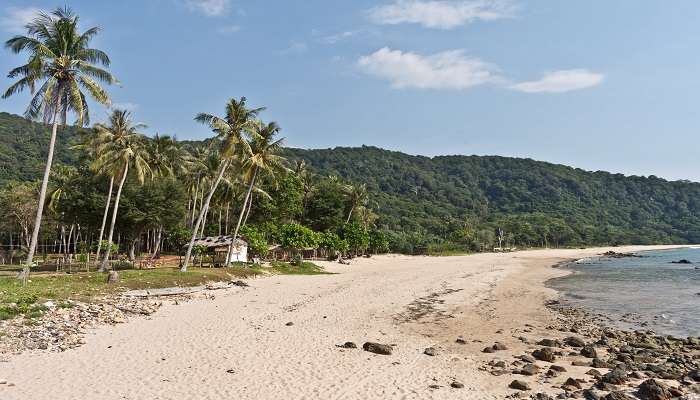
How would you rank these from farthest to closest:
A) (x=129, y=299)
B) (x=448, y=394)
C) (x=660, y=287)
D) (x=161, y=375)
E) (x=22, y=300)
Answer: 1. (x=660, y=287)
2. (x=129, y=299)
3. (x=22, y=300)
4. (x=161, y=375)
5. (x=448, y=394)

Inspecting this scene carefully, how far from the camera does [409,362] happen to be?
1320cm

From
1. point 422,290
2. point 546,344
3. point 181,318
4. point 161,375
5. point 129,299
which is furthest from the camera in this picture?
point 422,290

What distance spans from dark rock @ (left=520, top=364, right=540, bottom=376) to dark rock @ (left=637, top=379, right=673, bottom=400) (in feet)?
7.62

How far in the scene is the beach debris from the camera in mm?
14031

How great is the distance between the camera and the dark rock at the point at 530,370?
1226 centimetres

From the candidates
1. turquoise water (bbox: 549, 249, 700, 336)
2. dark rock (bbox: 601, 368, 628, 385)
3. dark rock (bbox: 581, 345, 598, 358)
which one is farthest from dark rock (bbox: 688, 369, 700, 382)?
turquoise water (bbox: 549, 249, 700, 336)

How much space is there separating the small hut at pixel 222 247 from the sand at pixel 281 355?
20.9m

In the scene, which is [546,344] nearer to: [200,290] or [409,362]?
[409,362]

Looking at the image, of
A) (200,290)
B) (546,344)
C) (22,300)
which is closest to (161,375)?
(22,300)

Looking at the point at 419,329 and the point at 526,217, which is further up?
the point at 526,217

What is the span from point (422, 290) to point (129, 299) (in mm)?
17791

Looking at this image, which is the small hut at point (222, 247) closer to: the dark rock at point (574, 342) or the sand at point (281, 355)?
the sand at point (281, 355)

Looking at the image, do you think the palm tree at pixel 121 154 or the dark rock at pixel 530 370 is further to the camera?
the palm tree at pixel 121 154

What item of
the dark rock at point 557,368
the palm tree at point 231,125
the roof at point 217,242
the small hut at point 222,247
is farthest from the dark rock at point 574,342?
the roof at point 217,242
